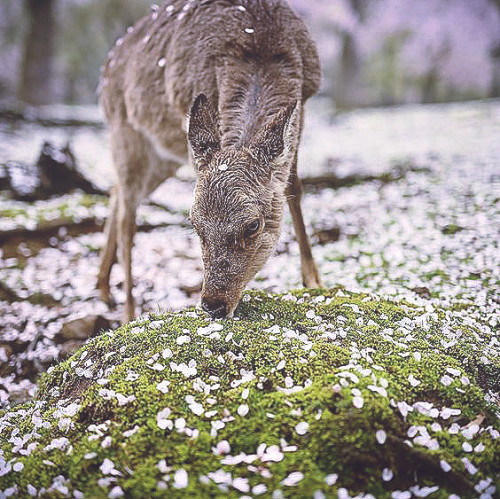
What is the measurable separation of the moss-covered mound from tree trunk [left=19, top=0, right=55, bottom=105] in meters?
18.4

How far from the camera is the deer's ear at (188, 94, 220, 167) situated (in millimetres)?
3902

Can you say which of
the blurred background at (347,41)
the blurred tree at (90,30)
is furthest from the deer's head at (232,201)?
A: the blurred tree at (90,30)

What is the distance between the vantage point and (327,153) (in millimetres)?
13930

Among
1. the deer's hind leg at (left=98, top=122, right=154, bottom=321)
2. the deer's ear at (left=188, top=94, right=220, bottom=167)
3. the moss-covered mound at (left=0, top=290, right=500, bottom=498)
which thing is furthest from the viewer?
the deer's hind leg at (left=98, top=122, right=154, bottom=321)

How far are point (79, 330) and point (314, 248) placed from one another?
3.67m

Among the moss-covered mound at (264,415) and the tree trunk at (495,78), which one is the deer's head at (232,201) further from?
the tree trunk at (495,78)

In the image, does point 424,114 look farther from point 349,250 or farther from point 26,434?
point 26,434

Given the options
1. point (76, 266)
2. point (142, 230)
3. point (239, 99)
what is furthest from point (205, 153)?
point (142, 230)

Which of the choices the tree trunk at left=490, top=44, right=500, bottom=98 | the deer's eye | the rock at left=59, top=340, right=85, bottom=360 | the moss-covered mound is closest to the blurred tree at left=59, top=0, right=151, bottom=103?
the tree trunk at left=490, top=44, right=500, bottom=98

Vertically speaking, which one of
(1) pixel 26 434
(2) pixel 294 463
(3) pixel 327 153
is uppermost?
(3) pixel 327 153

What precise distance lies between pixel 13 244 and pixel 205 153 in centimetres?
492

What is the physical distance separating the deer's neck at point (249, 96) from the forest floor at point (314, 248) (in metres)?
1.75

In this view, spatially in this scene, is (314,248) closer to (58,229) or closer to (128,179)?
(128,179)

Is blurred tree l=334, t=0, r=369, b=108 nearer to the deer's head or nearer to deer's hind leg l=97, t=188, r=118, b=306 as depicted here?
deer's hind leg l=97, t=188, r=118, b=306
